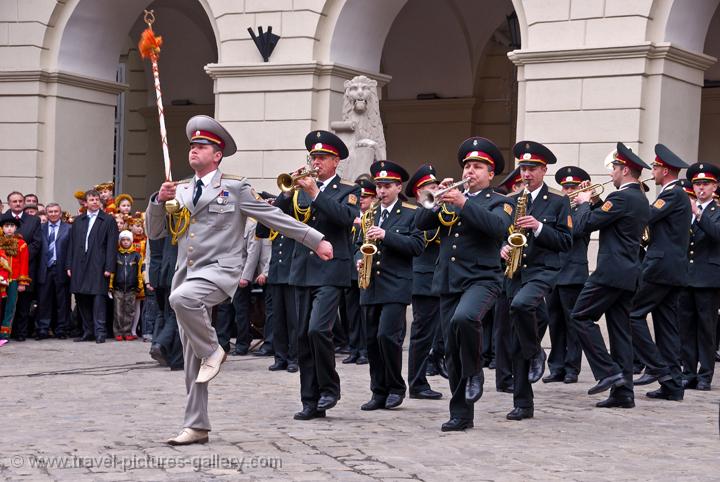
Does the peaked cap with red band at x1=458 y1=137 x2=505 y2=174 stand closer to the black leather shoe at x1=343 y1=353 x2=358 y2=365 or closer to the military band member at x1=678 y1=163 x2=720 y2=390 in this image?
the military band member at x1=678 y1=163 x2=720 y2=390

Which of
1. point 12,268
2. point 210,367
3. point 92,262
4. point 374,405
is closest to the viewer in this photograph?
point 210,367

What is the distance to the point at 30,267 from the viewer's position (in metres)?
15.6

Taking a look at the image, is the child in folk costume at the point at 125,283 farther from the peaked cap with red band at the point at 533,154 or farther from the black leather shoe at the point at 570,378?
the peaked cap with red band at the point at 533,154

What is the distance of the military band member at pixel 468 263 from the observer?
845cm

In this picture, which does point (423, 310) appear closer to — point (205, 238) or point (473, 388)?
point (473, 388)

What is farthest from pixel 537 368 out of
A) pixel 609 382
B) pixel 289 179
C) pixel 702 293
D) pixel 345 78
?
pixel 345 78

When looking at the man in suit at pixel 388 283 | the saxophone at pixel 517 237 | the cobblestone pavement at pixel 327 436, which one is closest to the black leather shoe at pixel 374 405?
the man in suit at pixel 388 283

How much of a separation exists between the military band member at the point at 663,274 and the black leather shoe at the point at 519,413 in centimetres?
183

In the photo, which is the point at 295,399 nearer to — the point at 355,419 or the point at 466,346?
Result: the point at 355,419

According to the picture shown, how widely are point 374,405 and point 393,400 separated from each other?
0.49 ft

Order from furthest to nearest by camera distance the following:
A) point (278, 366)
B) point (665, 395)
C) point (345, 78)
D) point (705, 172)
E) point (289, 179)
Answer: point (345, 78) < point (278, 366) < point (705, 172) < point (665, 395) < point (289, 179)

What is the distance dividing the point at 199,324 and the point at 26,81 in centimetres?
1249

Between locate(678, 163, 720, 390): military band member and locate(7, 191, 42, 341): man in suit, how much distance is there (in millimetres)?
7673


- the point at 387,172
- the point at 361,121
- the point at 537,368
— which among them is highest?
the point at 361,121
